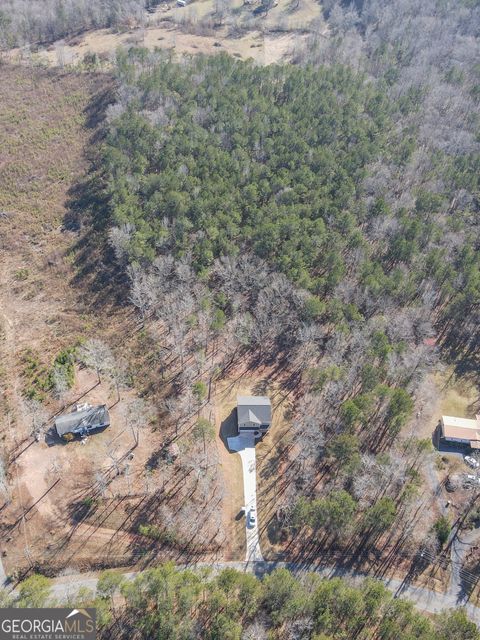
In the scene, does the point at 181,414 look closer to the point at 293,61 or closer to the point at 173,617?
the point at 173,617

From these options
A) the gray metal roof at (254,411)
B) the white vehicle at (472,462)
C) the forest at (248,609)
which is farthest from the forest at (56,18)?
the white vehicle at (472,462)

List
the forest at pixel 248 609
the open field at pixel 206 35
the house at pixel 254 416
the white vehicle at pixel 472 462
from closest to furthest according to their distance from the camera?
the forest at pixel 248 609, the house at pixel 254 416, the white vehicle at pixel 472 462, the open field at pixel 206 35

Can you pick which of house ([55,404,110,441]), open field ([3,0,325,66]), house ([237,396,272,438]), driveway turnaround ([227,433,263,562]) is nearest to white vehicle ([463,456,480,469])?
house ([237,396,272,438])

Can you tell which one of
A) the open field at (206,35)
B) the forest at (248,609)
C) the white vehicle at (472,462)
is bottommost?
the white vehicle at (472,462)

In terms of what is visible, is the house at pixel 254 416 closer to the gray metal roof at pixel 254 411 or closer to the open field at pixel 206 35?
the gray metal roof at pixel 254 411

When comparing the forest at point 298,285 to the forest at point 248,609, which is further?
the forest at point 298,285

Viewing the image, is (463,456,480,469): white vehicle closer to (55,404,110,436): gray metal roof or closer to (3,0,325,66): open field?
(55,404,110,436): gray metal roof

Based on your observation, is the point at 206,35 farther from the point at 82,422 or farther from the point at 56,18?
the point at 82,422
